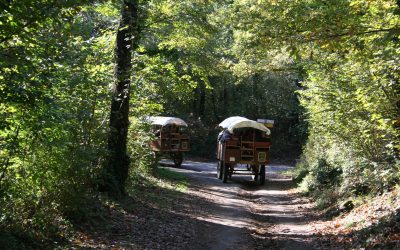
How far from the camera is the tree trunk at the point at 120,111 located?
450 inches

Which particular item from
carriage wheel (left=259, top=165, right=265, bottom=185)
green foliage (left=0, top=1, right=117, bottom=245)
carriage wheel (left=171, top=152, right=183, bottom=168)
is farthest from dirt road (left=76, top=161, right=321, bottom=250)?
carriage wheel (left=171, top=152, right=183, bottom=168)

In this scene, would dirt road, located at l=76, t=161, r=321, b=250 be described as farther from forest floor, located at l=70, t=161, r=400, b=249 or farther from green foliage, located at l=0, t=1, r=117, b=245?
green foliage, located at l=0, t=1, r=117, b=245

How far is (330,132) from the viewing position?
14.0 meters

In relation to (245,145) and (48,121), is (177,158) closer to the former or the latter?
(245,145)

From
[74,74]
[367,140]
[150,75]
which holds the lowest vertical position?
[367,140]

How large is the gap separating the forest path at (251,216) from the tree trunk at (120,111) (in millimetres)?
2298

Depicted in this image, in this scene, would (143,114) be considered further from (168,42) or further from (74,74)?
(74,74)

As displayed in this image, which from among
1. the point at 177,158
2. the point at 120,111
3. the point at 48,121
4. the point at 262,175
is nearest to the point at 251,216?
the point at 120,111

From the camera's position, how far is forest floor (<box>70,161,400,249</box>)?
9.07m

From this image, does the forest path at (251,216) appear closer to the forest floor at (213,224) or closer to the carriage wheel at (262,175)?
the forest floor at (213,224)

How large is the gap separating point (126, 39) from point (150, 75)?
2110 millimetres

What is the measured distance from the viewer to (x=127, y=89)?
11188 mm

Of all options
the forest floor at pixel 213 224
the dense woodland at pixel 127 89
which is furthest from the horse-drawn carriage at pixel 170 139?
the forest floor at pixel 213 224

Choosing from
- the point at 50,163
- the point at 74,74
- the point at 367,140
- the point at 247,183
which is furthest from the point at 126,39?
the point at 247,183
